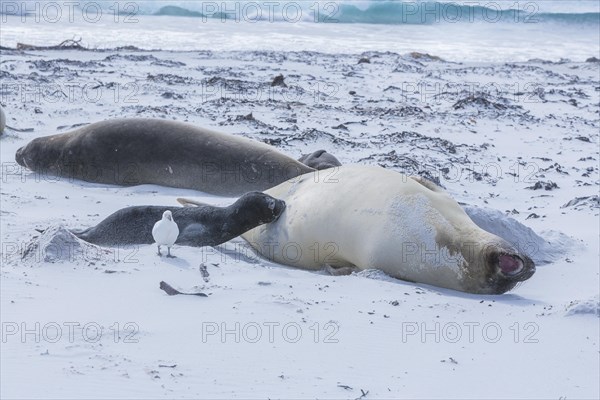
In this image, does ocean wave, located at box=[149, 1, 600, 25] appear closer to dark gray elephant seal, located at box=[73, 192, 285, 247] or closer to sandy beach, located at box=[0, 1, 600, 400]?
sandy beach, located at box=[0, 1, 600, 400]

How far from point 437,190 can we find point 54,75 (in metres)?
7.27

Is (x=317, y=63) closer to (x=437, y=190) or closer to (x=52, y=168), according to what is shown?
(x=52, y=168)

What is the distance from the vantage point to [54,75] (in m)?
11.1

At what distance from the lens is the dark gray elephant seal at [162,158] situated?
6582 mm

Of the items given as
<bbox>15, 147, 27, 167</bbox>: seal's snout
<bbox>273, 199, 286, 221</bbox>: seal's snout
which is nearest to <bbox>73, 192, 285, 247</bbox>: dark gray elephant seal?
<bbox>273, 199, 286, 221</bbox>: seal's snout

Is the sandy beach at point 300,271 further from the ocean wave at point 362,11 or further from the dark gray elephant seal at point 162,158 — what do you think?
the ocean wave at point 362,11

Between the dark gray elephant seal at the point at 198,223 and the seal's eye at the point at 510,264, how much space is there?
140 cm

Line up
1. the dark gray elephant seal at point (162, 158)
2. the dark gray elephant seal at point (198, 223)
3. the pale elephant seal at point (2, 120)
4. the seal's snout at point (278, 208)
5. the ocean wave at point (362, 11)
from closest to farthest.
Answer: the dark gray elephant seal at point (198, 223) < the seal's snout at point (278, 208) < the dark gray elephant seal at point (162, 158) < the pale elephant seal at point (2, 120) < the ocean wave at point (362, 11)

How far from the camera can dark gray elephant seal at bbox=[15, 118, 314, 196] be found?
6582mm

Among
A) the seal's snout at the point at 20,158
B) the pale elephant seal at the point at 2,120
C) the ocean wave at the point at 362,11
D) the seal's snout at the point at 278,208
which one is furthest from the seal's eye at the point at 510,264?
the ocean wave at the point at 362,11

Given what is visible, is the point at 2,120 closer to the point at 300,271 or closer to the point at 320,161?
the point at 320,161

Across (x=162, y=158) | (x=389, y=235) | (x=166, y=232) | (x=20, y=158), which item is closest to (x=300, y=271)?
(x=389, y=235)

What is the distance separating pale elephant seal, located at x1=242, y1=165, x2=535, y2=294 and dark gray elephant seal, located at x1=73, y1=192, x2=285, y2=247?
4.4 inches

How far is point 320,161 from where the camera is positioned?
6.71 meters
